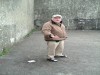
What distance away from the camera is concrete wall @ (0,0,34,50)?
9188 millimetres

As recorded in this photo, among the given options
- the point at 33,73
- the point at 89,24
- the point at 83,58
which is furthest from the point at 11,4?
the point at 89,24

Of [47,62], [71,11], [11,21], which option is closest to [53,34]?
[47,62]

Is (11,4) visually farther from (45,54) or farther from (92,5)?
(92,5)

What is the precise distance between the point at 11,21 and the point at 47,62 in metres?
2.74

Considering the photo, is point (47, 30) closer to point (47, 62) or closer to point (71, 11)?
point (47, 62)

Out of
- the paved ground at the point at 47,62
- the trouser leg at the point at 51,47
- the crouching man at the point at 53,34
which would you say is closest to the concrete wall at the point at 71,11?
the paved ground at the point at 47,62

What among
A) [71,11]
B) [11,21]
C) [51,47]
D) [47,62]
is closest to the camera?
[47,62]

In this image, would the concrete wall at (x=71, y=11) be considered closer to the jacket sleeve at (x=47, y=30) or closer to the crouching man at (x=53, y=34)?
the crouching man at (x=53, y=34)

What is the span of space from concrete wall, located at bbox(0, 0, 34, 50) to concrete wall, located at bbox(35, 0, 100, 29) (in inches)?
170

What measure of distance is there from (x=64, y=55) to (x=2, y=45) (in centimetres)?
201

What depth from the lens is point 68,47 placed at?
35.0 feet

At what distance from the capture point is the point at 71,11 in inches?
659

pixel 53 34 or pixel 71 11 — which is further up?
pixel 71 11

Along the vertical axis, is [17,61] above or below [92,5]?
below
